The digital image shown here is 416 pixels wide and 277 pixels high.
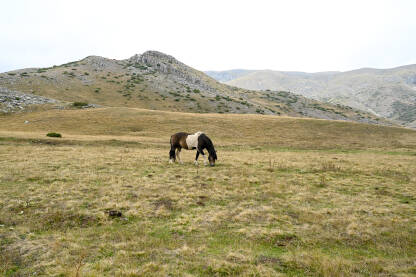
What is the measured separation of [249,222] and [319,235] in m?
2.48

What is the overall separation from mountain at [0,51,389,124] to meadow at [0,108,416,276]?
51.4 meters

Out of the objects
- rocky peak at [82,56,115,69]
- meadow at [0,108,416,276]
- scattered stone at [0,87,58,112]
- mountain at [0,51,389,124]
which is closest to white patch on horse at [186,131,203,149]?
meadow at [0,108,416,276]

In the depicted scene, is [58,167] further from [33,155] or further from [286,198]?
[286,198]

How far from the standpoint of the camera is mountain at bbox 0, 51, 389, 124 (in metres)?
76.3

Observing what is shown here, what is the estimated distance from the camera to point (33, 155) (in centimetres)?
2094

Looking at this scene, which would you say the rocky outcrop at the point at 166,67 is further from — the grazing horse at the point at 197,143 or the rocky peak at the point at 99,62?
the grazing horse at the point at 197,143

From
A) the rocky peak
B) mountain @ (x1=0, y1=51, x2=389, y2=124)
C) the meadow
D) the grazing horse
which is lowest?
the meadow

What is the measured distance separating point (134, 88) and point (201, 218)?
9048 cm

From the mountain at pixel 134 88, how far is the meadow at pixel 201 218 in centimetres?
5140

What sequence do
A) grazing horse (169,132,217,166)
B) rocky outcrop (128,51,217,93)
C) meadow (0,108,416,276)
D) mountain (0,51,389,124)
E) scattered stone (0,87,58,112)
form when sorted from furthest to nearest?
rocky outcrop (128,51,217,93), mountain (0,51,389,124), scattered stone (0,87,58,112), grazing horse (169,132,217,166), meadow (0,108,416,276)

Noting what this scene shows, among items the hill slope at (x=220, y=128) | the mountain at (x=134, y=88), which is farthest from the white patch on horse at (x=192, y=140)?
the mountain at (x=134, y=88)

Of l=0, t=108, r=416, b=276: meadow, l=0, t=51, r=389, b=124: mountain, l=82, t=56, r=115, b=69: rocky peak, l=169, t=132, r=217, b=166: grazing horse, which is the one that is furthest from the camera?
l=82, t=56, r=115, b=69: rocky peak

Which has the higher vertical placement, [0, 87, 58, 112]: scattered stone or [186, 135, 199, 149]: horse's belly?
[0, 87, 58, 112]: scattered stone

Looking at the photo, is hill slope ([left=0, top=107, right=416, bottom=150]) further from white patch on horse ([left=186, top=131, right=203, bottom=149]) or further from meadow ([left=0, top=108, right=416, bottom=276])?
meadow ([left=0, top=108, right=416, bottom=276])
